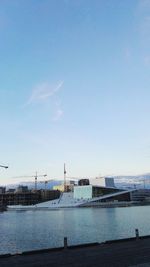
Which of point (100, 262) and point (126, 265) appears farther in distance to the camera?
point (100, 262)

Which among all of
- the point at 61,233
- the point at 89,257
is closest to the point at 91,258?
the point at 89,257

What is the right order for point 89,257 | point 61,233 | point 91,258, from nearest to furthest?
point 91,258, point 89,257, point 61,233

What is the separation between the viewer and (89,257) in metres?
26.0

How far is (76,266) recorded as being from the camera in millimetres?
22609

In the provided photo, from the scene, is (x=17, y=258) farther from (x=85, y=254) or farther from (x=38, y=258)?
(x=85, y=254)

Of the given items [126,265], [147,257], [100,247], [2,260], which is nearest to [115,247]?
[100,247]

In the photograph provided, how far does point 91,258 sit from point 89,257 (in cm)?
47

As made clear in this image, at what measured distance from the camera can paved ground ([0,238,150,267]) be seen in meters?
23.4

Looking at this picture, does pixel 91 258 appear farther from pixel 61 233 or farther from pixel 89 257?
pixel 61 233

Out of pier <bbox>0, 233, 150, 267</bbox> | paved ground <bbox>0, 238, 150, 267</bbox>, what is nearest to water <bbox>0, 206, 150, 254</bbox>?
pier <bbox>0, 233, 150, 267</bbox>

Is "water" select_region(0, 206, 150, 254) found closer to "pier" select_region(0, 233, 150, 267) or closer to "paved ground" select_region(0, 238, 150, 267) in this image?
"pier" select_region(0, 233, 150, 267)

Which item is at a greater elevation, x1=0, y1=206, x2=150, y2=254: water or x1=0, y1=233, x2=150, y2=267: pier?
x1=0, y1=233, x2=150, y2=267: pier

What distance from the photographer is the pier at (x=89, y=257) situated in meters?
23.5

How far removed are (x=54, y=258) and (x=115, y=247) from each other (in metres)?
7.10
